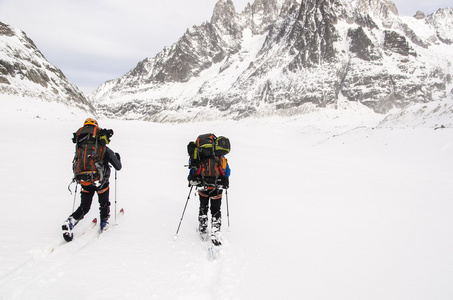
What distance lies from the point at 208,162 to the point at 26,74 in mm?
64805

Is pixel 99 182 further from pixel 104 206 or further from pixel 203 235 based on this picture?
pixel 203 235

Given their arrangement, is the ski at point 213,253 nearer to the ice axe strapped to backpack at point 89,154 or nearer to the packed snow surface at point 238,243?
the packed snow surface at point 238,243

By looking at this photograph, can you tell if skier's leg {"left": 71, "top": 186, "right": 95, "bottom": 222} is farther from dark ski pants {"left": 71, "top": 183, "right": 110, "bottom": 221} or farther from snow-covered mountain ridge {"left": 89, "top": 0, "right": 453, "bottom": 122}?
snow-covered mountain ridge {"left": 89, "top": 0, "right": 453, "bottom": 122}

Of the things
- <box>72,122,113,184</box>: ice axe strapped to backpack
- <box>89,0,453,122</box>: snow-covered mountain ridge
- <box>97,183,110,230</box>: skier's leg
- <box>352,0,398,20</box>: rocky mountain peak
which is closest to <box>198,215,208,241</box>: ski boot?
<box>97,183,110,230</box>: skier's leg

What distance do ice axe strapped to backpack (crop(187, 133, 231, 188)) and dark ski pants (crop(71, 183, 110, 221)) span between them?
1.59 meters

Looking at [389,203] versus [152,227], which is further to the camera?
[389,203]

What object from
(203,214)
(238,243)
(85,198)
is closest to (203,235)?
(203,214)

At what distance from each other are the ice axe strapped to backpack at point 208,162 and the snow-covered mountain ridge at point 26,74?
47.8 metres

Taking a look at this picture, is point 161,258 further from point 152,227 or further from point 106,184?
point 106,184

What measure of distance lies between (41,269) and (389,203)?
7.48 metres

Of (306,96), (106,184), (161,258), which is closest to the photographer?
(161,258)

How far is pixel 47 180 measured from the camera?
706cm

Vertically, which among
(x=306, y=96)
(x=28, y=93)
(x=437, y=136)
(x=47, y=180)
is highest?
(x=306, y=96)

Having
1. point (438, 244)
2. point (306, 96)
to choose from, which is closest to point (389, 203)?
point (438, 244)
